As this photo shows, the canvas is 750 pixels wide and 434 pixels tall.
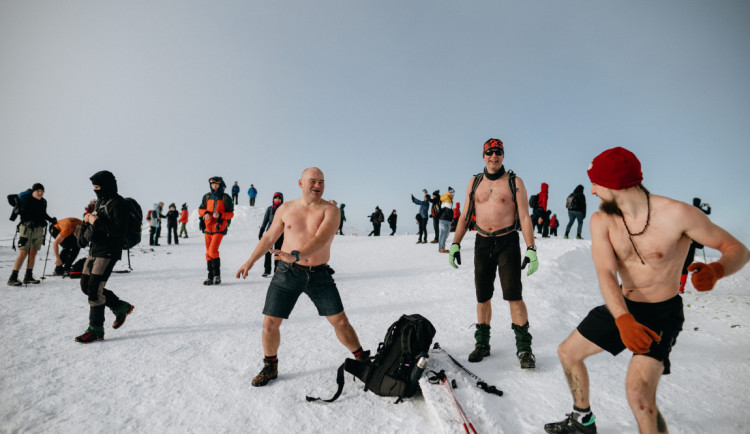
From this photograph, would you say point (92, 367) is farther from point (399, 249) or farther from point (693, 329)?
point (399, 249)

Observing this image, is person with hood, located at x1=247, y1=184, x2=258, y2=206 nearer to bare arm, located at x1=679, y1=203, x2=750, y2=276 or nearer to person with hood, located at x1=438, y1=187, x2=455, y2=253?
person with hood, located at x1=438, y1=187, x2=455, y2=253

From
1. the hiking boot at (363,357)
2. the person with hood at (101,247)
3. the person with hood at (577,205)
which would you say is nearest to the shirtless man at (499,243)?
the hiking boot at (363,357)

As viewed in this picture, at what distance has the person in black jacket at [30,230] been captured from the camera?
6691 mm

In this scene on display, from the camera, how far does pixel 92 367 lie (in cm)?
338

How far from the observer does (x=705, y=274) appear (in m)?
1.70

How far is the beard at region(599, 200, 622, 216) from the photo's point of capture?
7.21ft

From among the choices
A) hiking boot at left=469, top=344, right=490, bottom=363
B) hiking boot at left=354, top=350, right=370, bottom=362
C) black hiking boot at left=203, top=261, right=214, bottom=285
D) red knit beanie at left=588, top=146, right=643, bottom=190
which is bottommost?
hiking boot at left=469, top=344, right=490, bottom=363

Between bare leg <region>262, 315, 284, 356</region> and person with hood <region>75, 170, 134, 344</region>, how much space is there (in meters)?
2.54

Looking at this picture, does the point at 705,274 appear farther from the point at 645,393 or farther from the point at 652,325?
the point at 645,393

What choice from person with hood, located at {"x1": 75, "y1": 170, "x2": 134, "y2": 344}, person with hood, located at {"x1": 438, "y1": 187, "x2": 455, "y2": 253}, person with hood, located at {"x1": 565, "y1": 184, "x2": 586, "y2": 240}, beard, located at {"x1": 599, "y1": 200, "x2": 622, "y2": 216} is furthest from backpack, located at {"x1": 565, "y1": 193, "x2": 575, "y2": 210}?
person with hood, located at {"x1": 75, "y1": 170, "x2": 134, "y2": 344}

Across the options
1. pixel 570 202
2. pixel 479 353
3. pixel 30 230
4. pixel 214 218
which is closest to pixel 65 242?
pixel 30 230

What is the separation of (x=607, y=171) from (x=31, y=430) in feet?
15.0

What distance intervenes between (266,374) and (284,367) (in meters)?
0.38

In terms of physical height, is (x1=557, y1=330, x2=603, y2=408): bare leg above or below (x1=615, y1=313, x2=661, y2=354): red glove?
below
